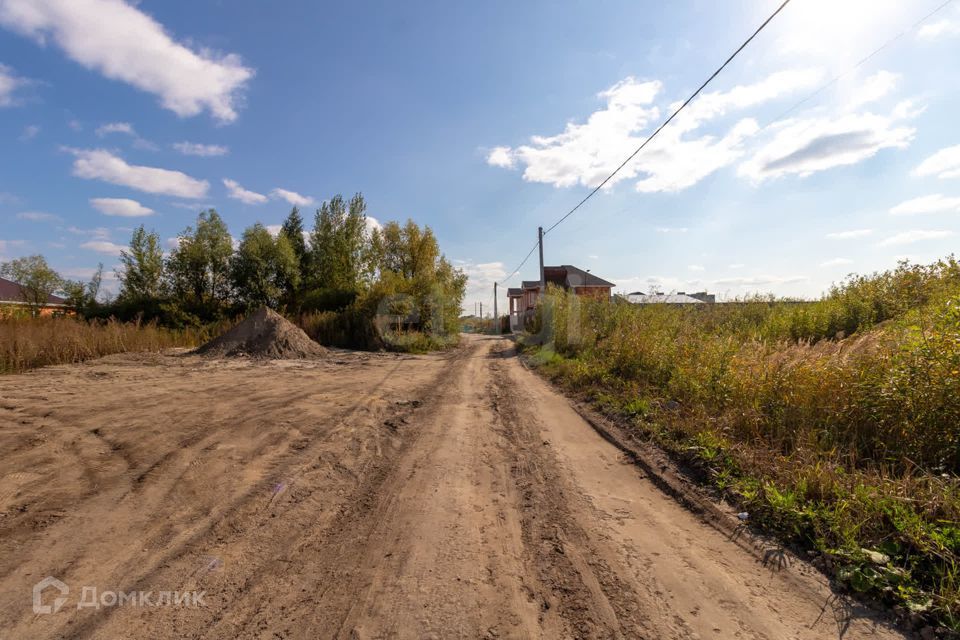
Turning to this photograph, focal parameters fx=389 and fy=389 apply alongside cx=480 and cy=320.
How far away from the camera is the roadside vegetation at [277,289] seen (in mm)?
17438

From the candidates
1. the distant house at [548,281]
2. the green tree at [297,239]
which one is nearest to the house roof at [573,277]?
the distant house at [548,281]

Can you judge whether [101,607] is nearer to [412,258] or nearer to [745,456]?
[745,456]

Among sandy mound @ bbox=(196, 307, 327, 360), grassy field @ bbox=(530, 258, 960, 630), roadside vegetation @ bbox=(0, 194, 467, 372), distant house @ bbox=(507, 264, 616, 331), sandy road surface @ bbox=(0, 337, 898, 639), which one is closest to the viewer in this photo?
sandy road surface @ bbox=(0, 337, 898, 639)

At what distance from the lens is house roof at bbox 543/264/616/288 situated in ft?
134

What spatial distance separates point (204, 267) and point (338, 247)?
23.3ft

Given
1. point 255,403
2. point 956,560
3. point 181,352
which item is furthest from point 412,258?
point 956,560

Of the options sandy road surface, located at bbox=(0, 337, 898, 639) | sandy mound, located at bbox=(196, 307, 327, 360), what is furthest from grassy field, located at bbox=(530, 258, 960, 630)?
sandy mound, located at bbox=(196, 307, 327, 360)

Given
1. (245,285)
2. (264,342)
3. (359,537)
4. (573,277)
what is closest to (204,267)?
(245,285)

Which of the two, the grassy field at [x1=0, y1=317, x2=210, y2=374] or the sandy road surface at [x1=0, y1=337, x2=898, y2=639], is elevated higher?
the grassy field at [x1=0, y1=317, x2=210, y2=374]

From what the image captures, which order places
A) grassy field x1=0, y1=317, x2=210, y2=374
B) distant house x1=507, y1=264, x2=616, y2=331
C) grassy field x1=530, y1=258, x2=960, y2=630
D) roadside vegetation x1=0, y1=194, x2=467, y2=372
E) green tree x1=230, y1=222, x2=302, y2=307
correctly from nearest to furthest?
grassy field x1=530, y1=258, x2=960, y2=630 < grassy field x1=0, y1=317, x2=210, y2=374 < roadside vegetation x1=0, y1=194, x2=467, y2=372 < green tree x1=230, y1=222, x2=302, y2=307 < distant house x1=507, y1=264, x2=616, y2=331

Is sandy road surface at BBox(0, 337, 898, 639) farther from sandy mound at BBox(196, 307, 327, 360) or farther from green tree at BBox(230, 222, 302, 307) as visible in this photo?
green tree at BBox(230, 222, 302, 307)

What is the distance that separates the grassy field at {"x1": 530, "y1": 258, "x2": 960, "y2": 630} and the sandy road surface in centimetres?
52

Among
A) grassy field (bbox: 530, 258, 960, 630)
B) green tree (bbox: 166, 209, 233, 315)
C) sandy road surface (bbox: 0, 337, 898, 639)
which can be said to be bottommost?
sandy road surface (bbox: 0, 337, 898, 639)

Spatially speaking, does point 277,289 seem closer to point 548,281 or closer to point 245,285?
point 245,285
